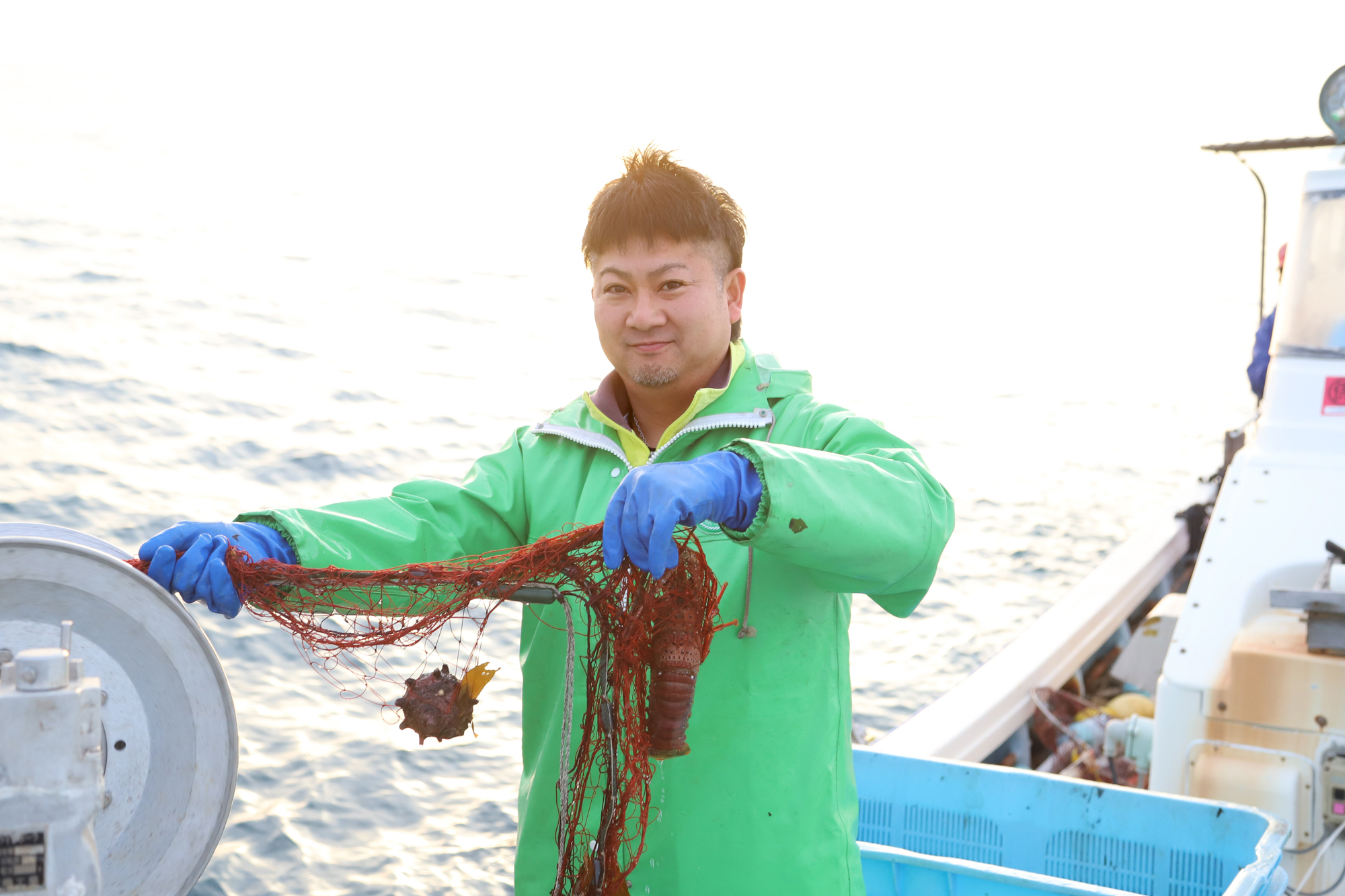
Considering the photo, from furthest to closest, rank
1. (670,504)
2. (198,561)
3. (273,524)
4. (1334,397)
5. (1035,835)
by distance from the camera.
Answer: (1334,397)
(1035,835)
(273,524)
(198,561)
(670,504)

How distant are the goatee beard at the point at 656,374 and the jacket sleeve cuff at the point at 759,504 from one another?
36 cm

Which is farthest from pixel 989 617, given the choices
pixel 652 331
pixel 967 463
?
pixel 652 331

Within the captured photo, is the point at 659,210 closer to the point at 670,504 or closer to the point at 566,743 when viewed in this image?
the point at 670,504

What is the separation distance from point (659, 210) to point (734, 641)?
2.46 ft

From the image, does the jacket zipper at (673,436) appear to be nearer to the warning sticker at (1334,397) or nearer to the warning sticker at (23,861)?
the warning sticker at (23,861)

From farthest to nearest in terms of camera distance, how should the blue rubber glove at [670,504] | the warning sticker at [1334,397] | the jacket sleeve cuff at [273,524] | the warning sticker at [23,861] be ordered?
the warning sticker at [1334,397]
the jacket sleeve cuff at [273,524]
the blue rubber glove at [670,504]
the warning sticker at [23,861]

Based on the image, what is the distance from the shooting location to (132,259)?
1460 centimetres

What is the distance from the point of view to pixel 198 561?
1.61 meters

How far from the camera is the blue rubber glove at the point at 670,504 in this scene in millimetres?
1438

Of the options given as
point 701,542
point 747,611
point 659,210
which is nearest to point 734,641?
point 747,611

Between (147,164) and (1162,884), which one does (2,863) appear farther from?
(147,164)

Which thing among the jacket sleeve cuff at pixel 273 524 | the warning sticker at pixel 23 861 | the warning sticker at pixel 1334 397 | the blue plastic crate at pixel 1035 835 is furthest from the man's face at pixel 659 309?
the warning sticker at pixel 1334 397

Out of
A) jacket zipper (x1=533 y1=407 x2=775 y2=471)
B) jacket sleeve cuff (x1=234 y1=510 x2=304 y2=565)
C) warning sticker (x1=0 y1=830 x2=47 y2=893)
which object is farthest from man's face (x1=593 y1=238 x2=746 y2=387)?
warning sticker (x1=0 y1=830 x2=47 y2=893)

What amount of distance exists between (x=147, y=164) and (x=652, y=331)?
22875 millimetres
